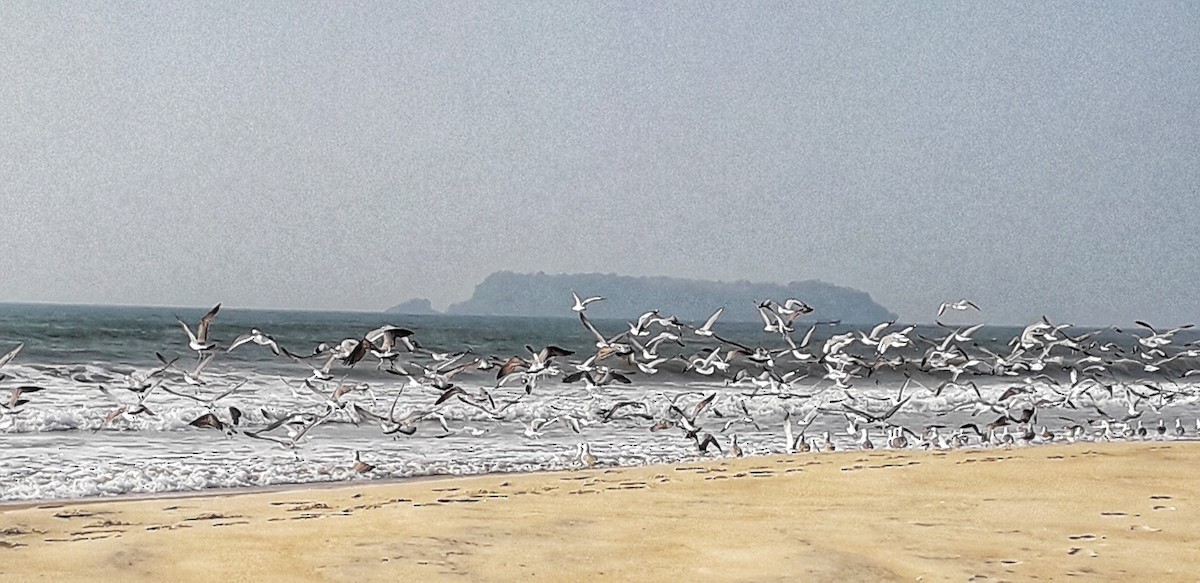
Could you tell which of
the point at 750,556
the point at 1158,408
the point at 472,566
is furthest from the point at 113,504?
the point at 1158,408

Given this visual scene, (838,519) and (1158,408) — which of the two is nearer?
(838,519)

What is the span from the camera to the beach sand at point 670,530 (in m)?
5.84

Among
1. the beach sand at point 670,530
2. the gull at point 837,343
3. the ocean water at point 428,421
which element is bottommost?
the ocean water at point 428,421

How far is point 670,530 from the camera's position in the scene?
23.0 feet

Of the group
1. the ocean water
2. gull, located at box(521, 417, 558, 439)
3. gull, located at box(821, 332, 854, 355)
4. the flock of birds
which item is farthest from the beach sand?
gull, located at box(821, 332, 854, 355)

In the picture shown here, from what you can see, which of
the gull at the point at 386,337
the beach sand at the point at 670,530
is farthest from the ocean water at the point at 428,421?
the beach sand at the point at 670,530

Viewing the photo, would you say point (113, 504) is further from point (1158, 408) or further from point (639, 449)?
point (1158, 408)

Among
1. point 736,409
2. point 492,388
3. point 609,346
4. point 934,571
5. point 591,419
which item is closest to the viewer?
point 934,571

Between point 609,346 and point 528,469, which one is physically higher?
point 609,346

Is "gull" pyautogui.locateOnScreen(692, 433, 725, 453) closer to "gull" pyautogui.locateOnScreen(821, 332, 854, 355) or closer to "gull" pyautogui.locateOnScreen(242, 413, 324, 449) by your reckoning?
"gull" pyautogui.locateOnScreen(821, 332, 854, 355)

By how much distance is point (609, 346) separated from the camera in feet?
47.0

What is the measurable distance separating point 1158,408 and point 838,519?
50.2 ft

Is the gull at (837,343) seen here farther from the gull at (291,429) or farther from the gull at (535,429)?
the gull at (291,429)

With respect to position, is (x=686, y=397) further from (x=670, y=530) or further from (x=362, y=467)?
(x=670, y=530)
